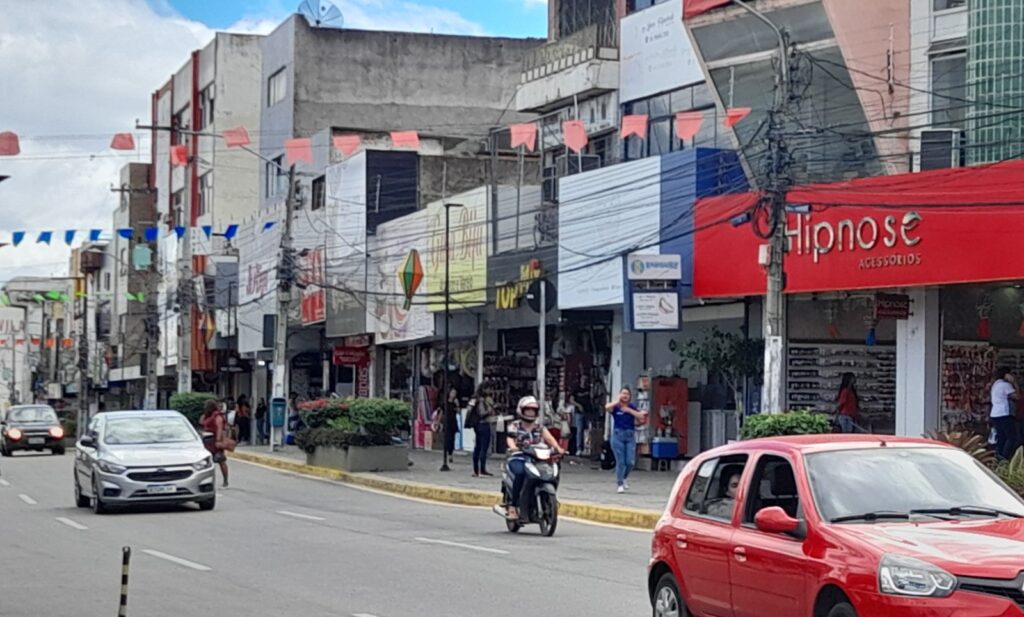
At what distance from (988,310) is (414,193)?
24.9 meters

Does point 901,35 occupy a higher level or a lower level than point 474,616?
higher

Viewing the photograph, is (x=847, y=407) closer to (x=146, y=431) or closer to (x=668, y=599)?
(x=146, y=431)

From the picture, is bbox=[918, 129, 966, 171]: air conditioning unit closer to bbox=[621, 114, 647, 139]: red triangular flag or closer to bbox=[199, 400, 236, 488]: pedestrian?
bbox=[621, 114, 647, 139]: red triangular flag

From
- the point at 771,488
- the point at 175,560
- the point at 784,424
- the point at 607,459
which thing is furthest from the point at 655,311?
the point at 771,488

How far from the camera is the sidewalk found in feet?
76.5

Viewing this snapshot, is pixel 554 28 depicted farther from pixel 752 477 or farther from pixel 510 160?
pixel 752 477

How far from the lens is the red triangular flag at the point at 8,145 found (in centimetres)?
3262

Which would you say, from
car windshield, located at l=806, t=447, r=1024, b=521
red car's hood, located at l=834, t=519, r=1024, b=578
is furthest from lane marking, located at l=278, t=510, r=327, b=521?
red car's hood, located at l=834, t=519, r=1024, b=578

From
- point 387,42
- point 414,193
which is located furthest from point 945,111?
point 387,42

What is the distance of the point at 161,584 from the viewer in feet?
50.9

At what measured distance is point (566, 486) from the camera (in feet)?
94.0

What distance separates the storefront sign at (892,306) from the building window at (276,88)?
3967 centimetres

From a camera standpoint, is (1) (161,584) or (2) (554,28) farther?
(2) (554,28)

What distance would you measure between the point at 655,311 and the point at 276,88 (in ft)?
123
